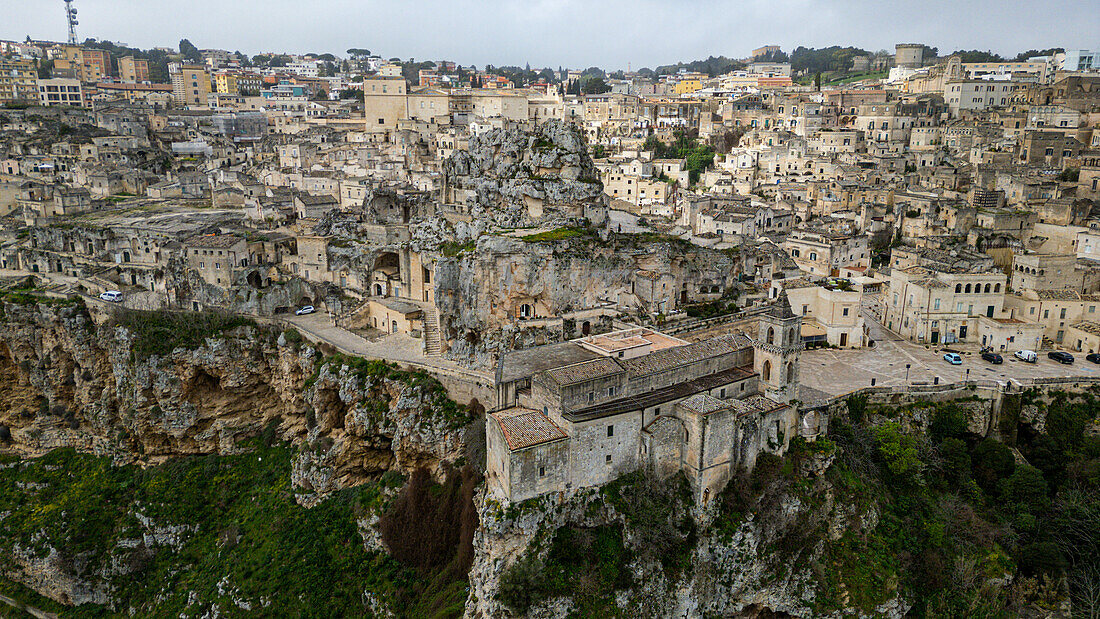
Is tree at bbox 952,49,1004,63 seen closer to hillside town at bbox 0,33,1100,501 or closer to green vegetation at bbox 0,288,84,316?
hillside town at bbox 0,33,1100,501

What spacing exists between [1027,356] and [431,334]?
29.6m

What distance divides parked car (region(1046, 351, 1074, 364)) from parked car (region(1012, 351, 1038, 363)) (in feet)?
3.37

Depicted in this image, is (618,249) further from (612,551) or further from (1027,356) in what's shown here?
(1027,356)

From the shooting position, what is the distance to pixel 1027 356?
120 ft

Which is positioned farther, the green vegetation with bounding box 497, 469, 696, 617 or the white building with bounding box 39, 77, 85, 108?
the white building with bounding box 39, 77, 85, 108

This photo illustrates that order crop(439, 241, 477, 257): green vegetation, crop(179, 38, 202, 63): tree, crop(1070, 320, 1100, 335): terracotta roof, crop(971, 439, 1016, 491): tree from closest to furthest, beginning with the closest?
1. crop(971, 439, 1016, 491): tree
2. crop(1070, 320, 1100, 335): terracotta roof
3. crop(439, 241, 477, 257): green vegetation
4. crop(179, 38, 202, 63): tree

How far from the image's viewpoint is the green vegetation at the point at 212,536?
104 ft

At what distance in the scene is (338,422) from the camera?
123 feet

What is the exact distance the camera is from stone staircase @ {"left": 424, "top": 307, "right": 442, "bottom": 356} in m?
37.9

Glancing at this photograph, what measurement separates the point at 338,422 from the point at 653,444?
1806 centimetres

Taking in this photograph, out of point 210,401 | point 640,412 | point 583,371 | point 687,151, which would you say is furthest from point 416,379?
point 687,151

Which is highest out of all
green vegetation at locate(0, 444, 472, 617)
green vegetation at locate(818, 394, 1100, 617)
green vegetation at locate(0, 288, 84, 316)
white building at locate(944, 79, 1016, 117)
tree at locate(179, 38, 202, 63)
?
tree at locate(179, 38, 202, 63)

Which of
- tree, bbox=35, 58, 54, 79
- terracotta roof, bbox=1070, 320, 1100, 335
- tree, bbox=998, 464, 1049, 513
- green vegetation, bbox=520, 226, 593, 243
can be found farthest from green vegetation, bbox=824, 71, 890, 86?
tree, bbox=35, 58, 54, 79

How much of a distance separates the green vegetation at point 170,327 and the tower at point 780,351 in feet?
92.0
